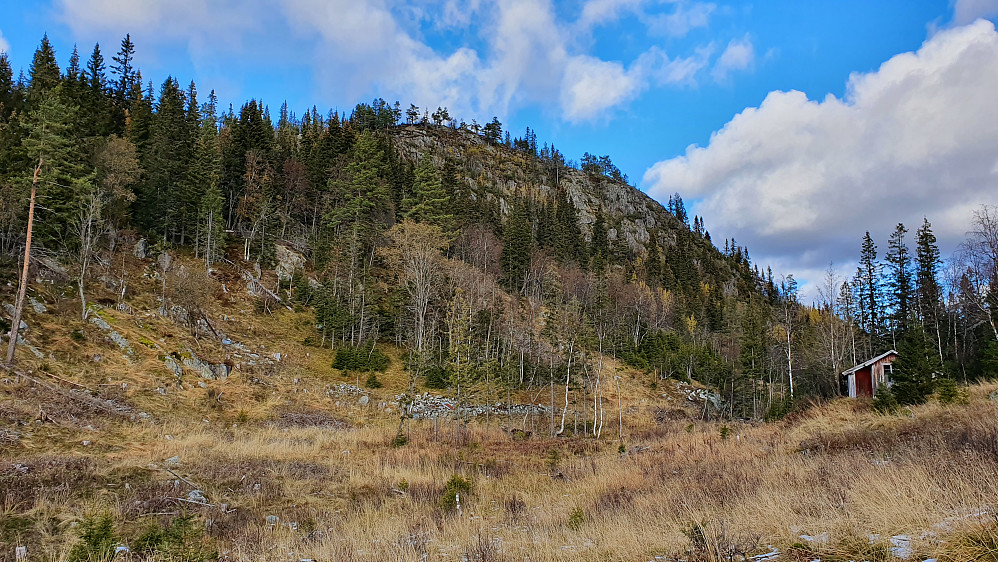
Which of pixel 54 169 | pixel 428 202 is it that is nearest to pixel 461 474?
pixel 54 169

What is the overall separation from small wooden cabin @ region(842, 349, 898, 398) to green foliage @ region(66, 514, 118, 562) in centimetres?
4156

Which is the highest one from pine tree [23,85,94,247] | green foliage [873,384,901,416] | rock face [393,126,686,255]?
rock face [393,126,686,255]

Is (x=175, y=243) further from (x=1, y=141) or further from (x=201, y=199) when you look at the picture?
(x=1, y=141)

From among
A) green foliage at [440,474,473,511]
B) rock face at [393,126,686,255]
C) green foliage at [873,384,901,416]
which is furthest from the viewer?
rock face at [393,126,686,255]

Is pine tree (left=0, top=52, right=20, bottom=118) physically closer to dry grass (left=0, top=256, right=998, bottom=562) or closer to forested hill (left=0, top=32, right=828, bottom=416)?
forested hill (left=0, top=32, right=828, bottom=416)

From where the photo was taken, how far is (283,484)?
13.4m

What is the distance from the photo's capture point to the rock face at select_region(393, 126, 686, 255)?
120 m

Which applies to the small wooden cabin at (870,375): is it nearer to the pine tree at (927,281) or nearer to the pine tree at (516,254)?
the pine tree at (927,281)

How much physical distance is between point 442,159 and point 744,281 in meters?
98.1

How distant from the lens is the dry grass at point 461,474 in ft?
20.3

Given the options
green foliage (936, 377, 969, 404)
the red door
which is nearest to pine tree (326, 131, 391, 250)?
green foliage (936, 377, 969, 404)

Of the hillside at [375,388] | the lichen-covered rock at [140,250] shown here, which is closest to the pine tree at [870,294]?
the hillside at [375,388]

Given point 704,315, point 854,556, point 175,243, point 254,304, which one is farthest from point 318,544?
point 704,315

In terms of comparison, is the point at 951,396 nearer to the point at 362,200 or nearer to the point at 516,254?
the point at 362,200
